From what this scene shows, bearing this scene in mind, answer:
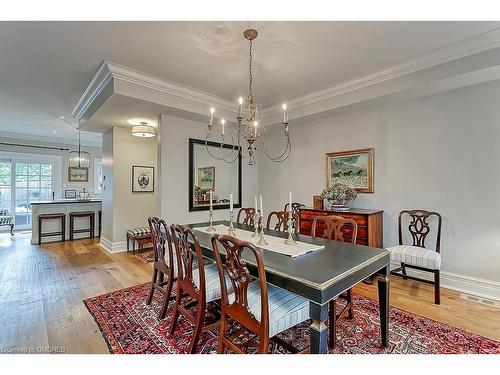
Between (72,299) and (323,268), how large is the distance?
9.13 feet

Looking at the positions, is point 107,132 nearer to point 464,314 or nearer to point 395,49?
point 395,49

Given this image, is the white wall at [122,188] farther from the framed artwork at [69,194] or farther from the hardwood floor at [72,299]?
the framed artwork at [69,194]

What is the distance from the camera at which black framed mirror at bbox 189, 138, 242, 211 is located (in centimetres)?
414

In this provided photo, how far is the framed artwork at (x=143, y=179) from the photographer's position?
496 cm

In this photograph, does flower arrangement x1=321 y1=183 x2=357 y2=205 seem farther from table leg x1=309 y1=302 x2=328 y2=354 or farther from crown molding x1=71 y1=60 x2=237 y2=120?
table leg x1=309 y1=302 x2=328 y2=354

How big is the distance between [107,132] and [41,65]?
7.28ft

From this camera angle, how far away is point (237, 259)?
58.5 inches

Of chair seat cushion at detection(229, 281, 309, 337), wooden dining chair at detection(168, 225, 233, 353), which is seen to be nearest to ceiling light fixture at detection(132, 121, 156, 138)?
wooden dining chair at detection(168, 225, 233, 353)

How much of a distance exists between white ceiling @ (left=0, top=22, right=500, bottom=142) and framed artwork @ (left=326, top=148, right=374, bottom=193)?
1.08 metres

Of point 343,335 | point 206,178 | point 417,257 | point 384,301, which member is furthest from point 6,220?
point 417,257

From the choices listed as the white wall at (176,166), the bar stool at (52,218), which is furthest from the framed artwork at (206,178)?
the bar stool at (52,218)

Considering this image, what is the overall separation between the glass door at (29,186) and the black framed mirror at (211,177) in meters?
5.97

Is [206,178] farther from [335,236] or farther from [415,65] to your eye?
[415,65]

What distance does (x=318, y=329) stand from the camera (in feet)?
4.11
